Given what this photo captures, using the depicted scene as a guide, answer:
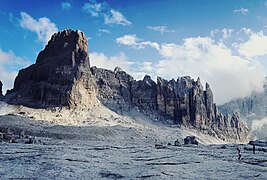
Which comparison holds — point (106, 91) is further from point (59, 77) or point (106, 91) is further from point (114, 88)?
point (59, 77)

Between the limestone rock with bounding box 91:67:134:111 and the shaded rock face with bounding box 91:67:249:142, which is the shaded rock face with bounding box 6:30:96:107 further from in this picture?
the shaded rock face with bounding box 91:67:249:142

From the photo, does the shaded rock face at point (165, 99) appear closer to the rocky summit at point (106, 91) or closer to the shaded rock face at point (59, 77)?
the rocky summit at point (106, 91)

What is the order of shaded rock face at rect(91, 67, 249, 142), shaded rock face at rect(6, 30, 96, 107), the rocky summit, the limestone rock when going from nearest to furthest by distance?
shaded rock face at rect(6, 30, 96, 107), the rocky summit, the limestone rock, shaded rock face at rect(91, 67, 249, 142)

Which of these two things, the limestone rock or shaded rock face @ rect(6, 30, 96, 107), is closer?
shaded rock face @ rect(6, 30, 96, 107)

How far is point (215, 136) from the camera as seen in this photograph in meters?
139

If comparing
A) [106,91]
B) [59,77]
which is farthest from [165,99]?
[59,77]

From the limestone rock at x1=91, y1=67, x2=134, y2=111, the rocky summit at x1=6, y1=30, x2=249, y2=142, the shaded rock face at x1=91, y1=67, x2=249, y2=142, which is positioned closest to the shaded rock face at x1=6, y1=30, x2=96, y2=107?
the rocky summit at x1=6, y1=30, x2=249, y2=142

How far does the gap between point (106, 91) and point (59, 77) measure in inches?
979

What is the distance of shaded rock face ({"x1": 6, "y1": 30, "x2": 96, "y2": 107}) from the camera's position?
108000mm

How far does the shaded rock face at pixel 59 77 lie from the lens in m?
108

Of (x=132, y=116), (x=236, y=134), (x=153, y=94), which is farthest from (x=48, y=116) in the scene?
(x=236, y=134)

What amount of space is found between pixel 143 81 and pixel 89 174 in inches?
4834

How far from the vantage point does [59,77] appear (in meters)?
112

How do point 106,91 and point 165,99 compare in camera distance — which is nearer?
point 106,91
